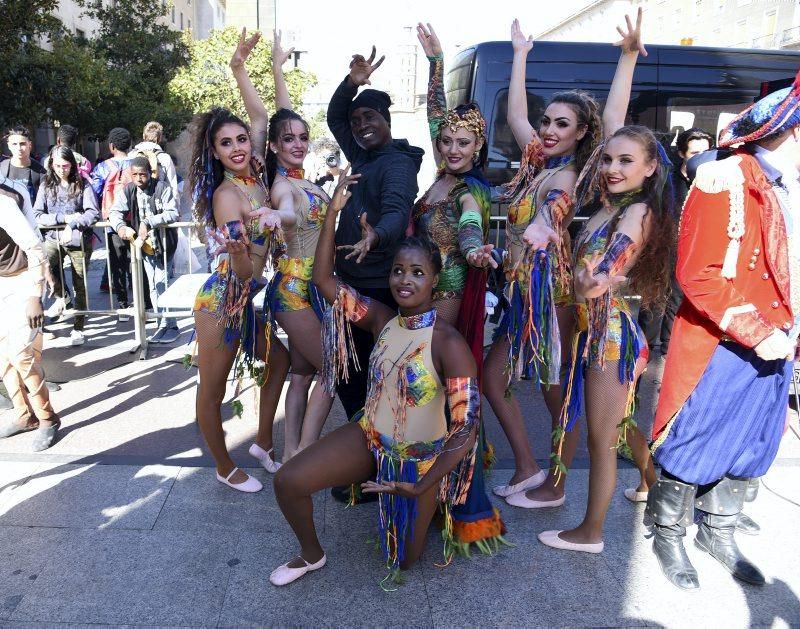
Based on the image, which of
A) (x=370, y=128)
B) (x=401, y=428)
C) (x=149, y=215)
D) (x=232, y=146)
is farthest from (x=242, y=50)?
(x=149, y=215)

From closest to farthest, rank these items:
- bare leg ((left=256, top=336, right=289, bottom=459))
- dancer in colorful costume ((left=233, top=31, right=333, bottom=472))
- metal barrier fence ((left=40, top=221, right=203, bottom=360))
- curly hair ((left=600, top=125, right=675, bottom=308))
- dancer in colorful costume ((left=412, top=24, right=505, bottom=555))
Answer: curly hair ((left=600, top=125, right=675, bottom=308)) → dancer in colorful costume ((left=412, top=24, right=505, bottom=555)) → dancer in colorful costume ((left=233, top=31, right=333, bottom=472)) → bare leg ((left=256, top=336, right=289, bottom=459)) → metal barrier fence ((left=40, top=221, right=203, bottom=360))

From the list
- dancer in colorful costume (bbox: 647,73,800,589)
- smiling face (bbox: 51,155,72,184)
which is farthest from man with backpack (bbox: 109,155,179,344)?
dancer in colorful costume (bbox: 647,73,800,589)

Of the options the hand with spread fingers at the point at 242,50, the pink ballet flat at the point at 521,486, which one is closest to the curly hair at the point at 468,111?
the hand with spread fingers at the point at 242,50

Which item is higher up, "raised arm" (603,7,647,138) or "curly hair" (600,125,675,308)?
"raised arm" (603,7,647,138)

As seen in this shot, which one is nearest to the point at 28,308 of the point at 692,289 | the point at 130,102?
the point at 692,289

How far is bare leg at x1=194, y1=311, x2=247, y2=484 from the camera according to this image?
3.05 metres

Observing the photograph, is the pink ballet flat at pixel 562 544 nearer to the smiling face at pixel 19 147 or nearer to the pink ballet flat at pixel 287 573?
the pink ballet flat at pixel 287 573

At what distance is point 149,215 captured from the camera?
18.7ft

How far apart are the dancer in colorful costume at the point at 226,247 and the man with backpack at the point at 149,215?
8.76ft

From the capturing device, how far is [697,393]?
2.49 m

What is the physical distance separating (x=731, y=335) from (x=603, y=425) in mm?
626

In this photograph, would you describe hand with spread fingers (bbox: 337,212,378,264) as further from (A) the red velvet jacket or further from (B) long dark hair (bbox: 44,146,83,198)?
(B) long dark hair (bbox: 44,146,83,198)

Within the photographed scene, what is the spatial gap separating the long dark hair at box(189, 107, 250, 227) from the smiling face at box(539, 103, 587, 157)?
53.2 inches

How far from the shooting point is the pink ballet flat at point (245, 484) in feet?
10.7
